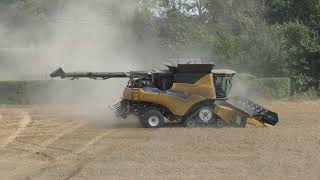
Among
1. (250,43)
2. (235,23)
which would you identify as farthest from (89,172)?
(235,23)

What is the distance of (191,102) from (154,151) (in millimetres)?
5135

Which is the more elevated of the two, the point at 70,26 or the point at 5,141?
the point at 70,26

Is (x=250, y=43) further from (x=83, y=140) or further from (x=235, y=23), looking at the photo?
(x=83, y=140)

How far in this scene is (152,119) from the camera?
19.8m

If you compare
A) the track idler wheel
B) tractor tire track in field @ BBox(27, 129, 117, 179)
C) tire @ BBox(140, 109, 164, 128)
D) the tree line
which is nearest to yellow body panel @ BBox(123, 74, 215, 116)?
tire @ BBox(140, 109, 164, 128)

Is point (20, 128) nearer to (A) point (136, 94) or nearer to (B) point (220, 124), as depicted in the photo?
(A) point (136, 94)

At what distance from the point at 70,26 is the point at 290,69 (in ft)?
47.6

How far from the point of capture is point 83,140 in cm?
1719

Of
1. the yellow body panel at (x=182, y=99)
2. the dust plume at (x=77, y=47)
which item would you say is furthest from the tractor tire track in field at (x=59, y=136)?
the dust plume at (x=77, y=47)

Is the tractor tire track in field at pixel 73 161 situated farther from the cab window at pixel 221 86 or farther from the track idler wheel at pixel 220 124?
the cab window at pixel 221 86

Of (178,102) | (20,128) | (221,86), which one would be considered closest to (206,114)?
(178,102)

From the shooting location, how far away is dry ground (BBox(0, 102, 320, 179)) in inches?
479

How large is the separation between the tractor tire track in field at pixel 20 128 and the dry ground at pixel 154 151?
3cm

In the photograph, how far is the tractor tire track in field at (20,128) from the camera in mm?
16864
